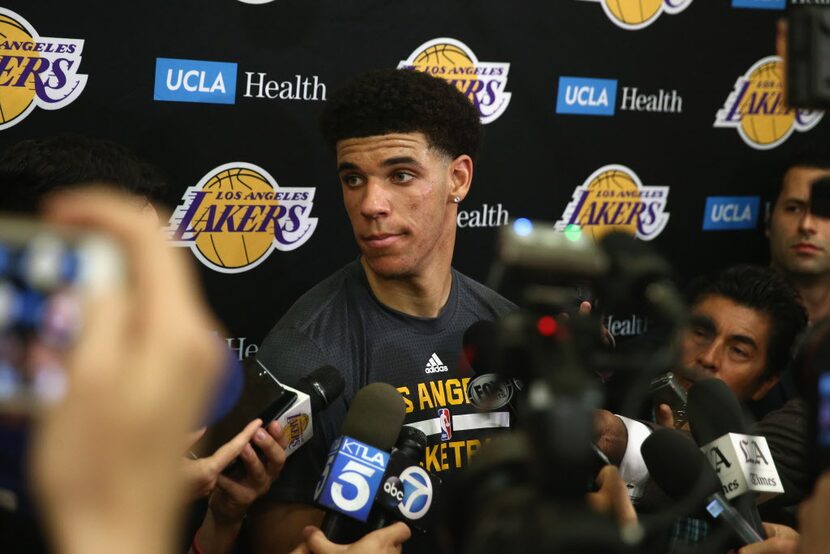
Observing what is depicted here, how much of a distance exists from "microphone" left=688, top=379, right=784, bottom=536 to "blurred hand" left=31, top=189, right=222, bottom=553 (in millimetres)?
1112

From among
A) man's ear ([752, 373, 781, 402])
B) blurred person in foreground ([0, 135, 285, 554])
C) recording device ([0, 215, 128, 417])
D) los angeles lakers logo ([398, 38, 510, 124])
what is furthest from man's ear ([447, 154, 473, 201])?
recording device ([0, 215, 128, 417])

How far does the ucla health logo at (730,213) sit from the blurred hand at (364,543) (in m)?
1.90

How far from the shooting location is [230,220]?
2203 mm

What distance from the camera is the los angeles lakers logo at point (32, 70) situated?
6.23 ft

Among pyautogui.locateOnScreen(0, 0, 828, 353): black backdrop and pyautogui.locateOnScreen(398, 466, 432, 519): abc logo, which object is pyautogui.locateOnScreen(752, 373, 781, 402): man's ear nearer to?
pyautogui.locateOnScreen(0, 0, 828, 353): black backdrop

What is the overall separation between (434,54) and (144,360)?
84.0 inches

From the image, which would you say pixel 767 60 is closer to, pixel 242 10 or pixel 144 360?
pixel 242 10

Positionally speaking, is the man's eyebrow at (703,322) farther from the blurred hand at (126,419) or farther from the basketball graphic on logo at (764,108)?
the basketball graphic on logo at (764,108)

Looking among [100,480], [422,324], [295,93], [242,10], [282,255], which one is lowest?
[100,480]

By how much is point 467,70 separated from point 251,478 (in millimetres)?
1331

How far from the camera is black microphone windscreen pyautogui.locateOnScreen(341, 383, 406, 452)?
1.48m

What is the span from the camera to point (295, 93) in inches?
88.0

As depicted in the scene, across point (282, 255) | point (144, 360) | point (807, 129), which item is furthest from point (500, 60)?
point (144, 360)

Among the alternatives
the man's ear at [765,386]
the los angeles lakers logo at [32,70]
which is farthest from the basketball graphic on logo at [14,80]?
the man's ear at [765,386]
